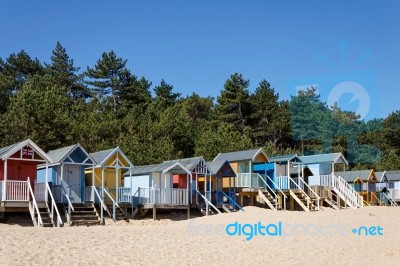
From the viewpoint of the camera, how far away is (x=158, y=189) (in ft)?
96.1

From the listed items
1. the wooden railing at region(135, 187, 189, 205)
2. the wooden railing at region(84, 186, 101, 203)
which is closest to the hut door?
the wooden railing at region(84, 186, 101, 203)

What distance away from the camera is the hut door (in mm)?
28594

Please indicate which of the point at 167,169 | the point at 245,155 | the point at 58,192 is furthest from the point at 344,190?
the point at 58,192

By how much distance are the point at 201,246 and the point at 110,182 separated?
1474 cm

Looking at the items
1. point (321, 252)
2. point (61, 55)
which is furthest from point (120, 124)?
point (321, 252)

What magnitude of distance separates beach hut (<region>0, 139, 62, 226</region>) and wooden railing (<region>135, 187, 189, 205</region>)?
5130mm

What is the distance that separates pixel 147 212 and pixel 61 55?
131 ft

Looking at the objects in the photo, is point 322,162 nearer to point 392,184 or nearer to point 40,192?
point 392,184

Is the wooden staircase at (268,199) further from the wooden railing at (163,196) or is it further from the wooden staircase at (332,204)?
the wooden railing at (163,196)

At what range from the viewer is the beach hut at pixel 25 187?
951 inches

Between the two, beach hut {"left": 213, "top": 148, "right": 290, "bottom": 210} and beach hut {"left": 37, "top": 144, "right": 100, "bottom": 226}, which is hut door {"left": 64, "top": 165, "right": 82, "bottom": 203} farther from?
beach hut {"left": 213, "top": 148, "right": 290, "bottom": 210}

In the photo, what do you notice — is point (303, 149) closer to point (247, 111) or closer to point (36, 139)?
point (247, 111)

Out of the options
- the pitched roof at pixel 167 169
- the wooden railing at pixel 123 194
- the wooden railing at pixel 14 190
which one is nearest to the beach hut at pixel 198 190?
the pitched roof at pixel 167 169

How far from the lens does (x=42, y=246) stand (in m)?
15.8
